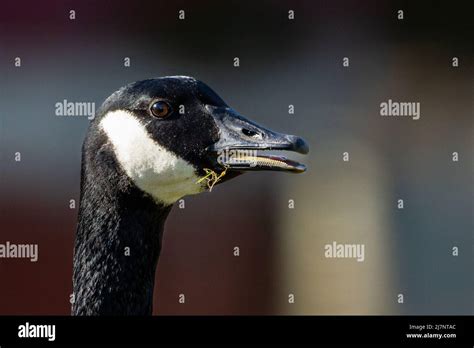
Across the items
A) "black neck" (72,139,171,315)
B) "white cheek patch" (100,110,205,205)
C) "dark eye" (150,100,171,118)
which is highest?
"dark eye" (150,100,171,118)

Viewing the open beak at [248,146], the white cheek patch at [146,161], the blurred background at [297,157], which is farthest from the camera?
the blurred background at [297,157]

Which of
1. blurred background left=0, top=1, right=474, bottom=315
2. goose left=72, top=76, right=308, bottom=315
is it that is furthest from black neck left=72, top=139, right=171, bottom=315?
blurred background left=0, top=1, right=474, bottom=315

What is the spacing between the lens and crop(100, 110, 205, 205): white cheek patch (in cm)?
263

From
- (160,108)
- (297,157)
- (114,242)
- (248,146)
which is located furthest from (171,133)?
(297,157)

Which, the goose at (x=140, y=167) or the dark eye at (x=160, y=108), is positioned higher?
the dark eye at (x=160, y=108)

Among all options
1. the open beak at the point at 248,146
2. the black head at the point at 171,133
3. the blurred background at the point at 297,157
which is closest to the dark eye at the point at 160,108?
the black head at the point at 171,133

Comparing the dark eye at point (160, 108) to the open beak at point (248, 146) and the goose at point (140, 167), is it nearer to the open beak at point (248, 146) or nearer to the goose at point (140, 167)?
the goose at point (140, 167)

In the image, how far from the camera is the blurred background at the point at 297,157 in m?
6.10

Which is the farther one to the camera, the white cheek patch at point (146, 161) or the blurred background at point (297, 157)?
the blurred background at point (297, 157)

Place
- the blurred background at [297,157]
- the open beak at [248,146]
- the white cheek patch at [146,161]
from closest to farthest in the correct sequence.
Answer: the open beak at [248,146]
the white cheek patch at [146,161]
the blurred background at [297,157]

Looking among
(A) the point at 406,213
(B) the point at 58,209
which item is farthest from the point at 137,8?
(A) the point at 406,213

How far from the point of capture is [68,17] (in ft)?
20.4

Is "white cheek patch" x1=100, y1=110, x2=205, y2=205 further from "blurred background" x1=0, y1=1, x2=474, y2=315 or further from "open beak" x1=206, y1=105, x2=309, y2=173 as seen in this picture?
"blurred background" x1=0, y1=1, x2=474, y2=315

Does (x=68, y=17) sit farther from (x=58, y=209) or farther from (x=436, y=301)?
(x=436, y=301)
